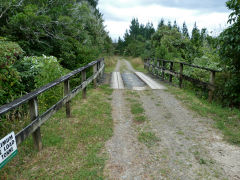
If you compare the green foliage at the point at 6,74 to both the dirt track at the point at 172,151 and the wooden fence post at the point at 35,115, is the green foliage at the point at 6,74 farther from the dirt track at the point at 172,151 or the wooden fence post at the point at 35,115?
the dirt track at the point at 172,151

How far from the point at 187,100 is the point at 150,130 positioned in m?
3.02

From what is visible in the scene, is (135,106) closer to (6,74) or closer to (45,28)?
(6,74)

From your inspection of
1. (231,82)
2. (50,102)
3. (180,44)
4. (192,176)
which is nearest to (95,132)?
(192,176)

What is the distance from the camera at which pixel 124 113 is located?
217 inches

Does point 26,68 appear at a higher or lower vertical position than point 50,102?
higher

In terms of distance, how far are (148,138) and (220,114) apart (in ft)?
8.60

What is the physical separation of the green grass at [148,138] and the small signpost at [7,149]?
7.66 feet

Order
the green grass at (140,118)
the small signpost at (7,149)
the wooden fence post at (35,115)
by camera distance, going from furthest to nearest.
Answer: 1. the green grass at (140,118)
2. the wooden fence post at (35,115)
3. the small signpost at (7,149)

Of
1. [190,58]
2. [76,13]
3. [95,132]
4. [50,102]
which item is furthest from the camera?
[190,58]

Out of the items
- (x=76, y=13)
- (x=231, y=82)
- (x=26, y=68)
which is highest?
(x=76, y=13)

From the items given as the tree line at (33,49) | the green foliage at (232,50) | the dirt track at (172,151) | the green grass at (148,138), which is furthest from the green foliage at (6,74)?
the green foliage at (232,50)

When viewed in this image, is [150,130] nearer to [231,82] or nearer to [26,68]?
[231,82]

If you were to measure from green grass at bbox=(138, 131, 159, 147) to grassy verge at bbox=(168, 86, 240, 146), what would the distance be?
1503 millimetres

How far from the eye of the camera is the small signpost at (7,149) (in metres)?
2.05
